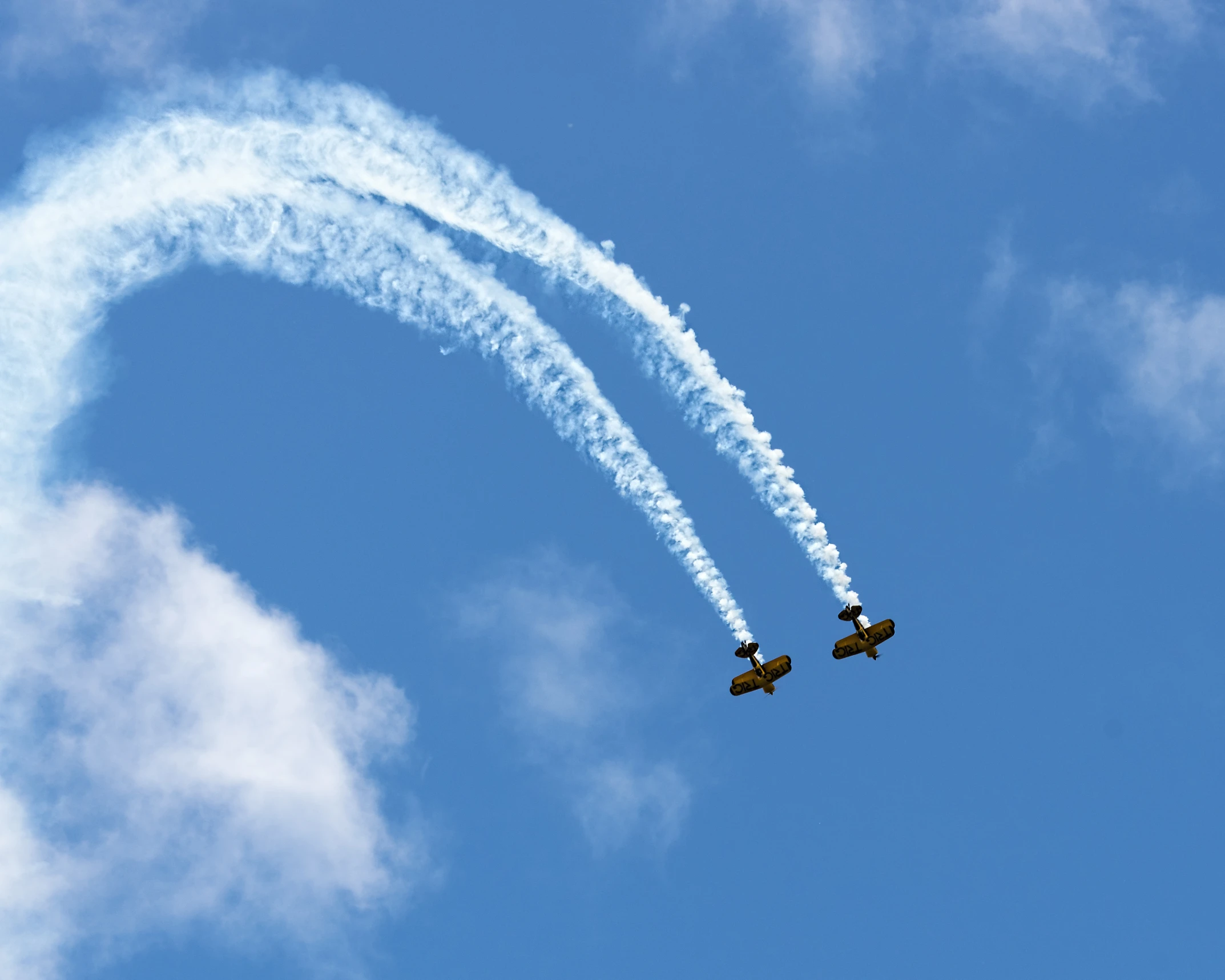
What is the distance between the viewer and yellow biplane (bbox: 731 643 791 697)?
62.2m

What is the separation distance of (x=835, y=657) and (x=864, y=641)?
1627 mm

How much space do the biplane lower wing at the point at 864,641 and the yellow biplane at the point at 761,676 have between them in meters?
2.44

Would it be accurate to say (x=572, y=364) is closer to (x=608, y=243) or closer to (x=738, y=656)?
(x=608, y=243)

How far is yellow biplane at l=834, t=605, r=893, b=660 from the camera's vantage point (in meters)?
61.8

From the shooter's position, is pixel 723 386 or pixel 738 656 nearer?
pixel 723 386

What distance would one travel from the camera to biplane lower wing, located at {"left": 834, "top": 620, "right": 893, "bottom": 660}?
62.0 meters

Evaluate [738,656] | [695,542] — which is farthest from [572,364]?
[738,656]

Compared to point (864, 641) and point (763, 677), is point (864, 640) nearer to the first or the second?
point (864, 641)

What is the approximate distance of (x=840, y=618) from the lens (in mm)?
60406

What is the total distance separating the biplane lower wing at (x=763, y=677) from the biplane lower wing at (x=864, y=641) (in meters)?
2.44

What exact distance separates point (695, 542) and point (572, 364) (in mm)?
8998

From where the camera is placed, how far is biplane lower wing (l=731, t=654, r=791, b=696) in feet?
204

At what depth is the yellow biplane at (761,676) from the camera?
62.2 meters

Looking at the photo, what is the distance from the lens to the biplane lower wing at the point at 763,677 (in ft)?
204
